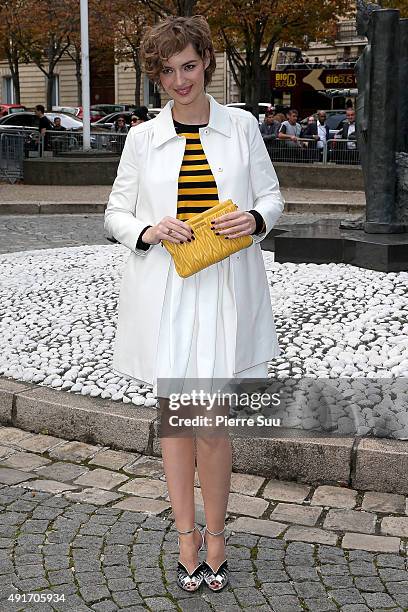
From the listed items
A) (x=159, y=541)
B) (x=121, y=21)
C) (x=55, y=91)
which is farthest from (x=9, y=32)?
(x=159, y=541)

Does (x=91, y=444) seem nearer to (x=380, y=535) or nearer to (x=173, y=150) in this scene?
(x=380, y=535)

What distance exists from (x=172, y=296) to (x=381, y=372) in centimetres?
247

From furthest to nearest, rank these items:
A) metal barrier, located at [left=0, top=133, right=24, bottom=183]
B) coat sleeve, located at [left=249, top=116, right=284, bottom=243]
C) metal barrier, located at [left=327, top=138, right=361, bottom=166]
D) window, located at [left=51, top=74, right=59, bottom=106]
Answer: window, located at [left=51, top=74, right=59, bottom=106] → metal barrier, located at [left=0, top=133, right=24, bottom=183] → metal barrier, located at [left=327, top=138, right=361, bottom=166] → coat sleeve, located at [left=249, top=116, right=284, bottom=243]

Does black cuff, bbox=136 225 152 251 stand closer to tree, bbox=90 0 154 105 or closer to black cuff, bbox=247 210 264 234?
black cuff, bbox=247 210 264 234

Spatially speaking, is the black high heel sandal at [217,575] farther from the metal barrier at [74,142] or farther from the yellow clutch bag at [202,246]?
the metal barrier at [74,142]

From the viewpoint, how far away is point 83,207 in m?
15.9

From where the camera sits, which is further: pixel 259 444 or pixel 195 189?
pixel 259 444

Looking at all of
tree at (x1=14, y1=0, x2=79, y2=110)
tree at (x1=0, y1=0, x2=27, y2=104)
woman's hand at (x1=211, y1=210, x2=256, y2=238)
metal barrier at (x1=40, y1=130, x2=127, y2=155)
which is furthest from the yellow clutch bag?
tree at (x1=14, y1=0, x2=79, y2=110)

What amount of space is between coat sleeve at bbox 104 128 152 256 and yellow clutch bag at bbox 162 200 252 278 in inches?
7.3

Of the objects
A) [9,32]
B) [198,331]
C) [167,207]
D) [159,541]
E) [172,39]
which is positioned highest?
[9,32]

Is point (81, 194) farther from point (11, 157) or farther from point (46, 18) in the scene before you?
point (46, 18)

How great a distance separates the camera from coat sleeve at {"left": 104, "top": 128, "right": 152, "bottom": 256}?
3396 mm

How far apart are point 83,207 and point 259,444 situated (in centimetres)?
1173

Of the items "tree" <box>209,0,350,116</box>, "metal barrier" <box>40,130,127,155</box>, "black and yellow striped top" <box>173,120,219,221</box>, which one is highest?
"tree" <box>209,0,350,116</box>
